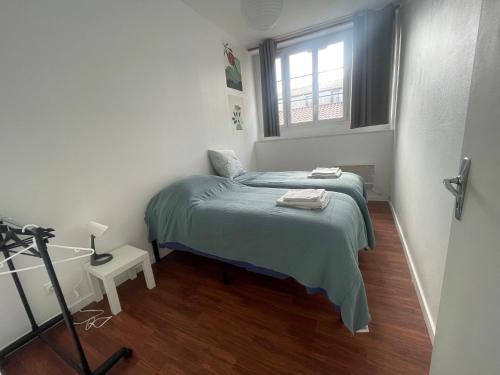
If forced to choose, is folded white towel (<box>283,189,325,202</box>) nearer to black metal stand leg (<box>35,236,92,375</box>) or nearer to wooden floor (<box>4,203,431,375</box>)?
wooden floor (<box>4,203,431,375</box>)

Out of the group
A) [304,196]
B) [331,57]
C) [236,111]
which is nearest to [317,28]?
[331,57]

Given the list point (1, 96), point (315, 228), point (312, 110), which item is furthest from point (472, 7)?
point (312, 110)

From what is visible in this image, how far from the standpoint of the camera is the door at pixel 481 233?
0.49 metres

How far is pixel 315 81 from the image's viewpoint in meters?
3.61

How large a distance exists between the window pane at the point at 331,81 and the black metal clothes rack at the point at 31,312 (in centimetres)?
380

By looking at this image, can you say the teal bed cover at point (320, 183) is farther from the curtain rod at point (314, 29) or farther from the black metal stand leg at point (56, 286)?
the curtain rod at point (314, 29)

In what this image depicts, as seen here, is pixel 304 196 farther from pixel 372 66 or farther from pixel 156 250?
pixel 372 66

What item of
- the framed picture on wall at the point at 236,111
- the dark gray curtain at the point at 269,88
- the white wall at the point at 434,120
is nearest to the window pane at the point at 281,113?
the dark gray curtain at the point at 269,88

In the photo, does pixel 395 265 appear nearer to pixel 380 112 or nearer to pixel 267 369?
pixel 267 369

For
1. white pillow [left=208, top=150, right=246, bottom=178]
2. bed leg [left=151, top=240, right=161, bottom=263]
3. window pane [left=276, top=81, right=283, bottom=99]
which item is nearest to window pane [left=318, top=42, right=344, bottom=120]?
window pane [left=276, top=81, right=283, bottom=99]

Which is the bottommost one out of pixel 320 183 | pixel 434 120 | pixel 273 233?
pixel 273 233

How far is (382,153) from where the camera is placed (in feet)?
10.6

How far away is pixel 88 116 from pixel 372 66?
3450 millimetres

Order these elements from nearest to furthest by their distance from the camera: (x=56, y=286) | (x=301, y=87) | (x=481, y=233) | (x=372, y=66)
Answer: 1. (x=481, y=233)
2. (x=56, y=286)
3. (x=372, y=66)
4. (x=301, y=87)
